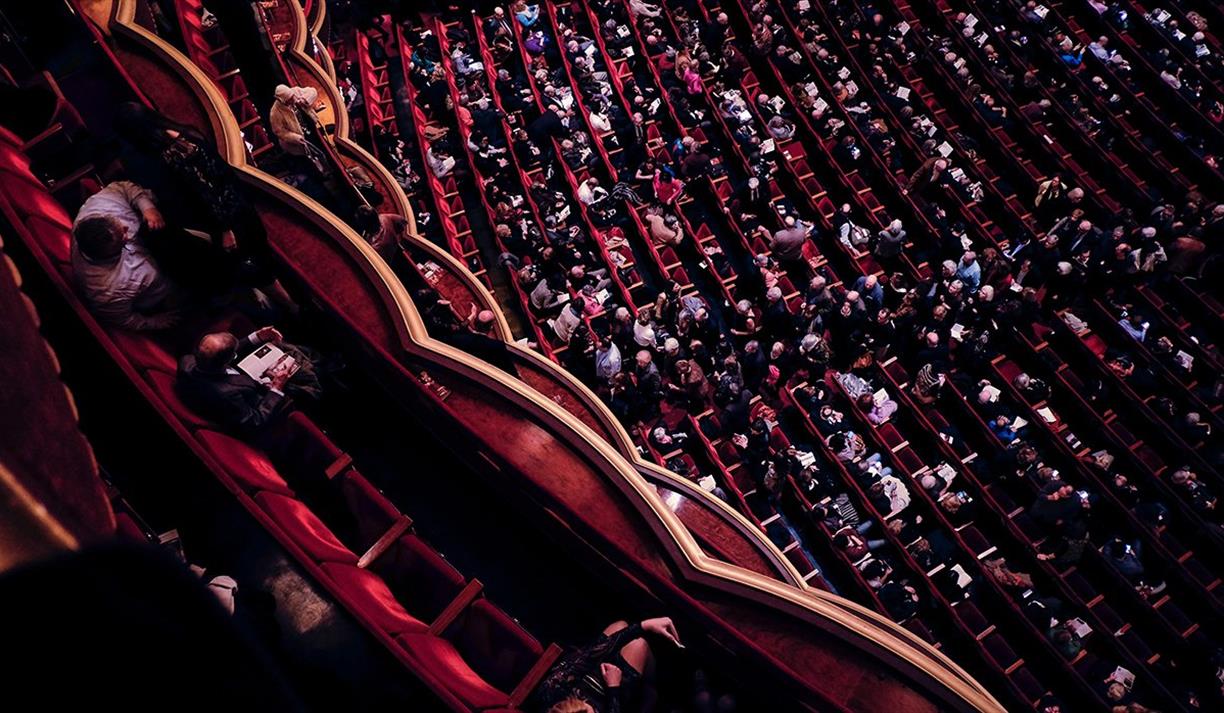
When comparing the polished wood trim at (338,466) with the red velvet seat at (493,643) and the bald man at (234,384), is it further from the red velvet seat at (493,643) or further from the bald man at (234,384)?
the red velvet seat at (493,643)

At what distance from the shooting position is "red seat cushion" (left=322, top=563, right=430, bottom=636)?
2.36 meters

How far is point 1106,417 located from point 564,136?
5381mm

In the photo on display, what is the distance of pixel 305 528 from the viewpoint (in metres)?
2.65

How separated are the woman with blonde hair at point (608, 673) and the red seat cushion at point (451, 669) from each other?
20 cm

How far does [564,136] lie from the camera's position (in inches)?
284

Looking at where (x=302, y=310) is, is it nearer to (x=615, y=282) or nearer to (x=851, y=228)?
(x=615, y=282)

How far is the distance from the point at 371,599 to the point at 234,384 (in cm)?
97

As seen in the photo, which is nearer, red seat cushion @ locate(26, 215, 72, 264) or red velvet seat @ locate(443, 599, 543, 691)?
red seat cushion @ locate(26, 215, 72, 264)

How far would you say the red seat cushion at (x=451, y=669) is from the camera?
7.74 feet

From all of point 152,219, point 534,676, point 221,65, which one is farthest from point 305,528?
point 221,65

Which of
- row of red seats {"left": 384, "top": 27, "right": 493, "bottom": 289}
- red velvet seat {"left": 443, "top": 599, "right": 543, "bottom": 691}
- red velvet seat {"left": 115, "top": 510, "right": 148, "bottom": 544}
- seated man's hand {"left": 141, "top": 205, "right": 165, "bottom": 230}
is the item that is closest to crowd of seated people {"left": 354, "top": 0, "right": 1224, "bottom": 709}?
row of red seats {"left": 384, "top": 27, "right": 493, "bottom": 289}

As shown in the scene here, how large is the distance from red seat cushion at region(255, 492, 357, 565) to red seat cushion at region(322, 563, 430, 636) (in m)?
0.06

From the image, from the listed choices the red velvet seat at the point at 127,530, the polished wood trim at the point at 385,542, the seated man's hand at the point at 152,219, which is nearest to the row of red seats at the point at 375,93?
the seated man's hand at the point at 152,219

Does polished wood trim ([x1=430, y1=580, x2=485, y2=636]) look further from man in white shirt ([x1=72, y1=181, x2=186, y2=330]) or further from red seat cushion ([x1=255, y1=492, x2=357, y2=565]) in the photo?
man in white shirt ([x1=72, y1=181, x2=186, y2=330])
